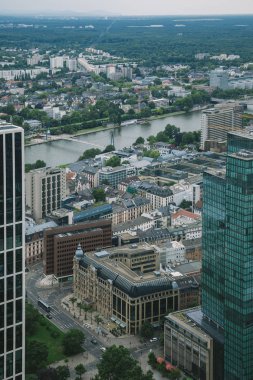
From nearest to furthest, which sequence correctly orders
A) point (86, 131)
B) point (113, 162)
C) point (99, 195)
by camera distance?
point (99, 195) < point (113, 162) < point (86, 131)

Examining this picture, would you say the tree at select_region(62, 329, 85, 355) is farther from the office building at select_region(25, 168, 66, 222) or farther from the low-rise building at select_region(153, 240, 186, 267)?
the office building at select_region(25, 168, 66, 222)

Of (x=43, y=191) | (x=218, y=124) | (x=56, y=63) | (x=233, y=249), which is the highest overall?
(x=56, y=63)

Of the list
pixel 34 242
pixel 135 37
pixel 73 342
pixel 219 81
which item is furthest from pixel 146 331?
pixel 135 37

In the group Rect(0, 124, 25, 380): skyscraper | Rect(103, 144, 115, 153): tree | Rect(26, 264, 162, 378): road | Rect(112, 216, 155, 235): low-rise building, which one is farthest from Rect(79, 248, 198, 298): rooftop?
Rect(103, 144, 115, 153): tree

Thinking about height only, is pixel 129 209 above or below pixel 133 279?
below

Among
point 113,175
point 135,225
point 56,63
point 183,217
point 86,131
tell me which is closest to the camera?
point 135,225

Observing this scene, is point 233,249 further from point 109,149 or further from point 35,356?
point 109,149

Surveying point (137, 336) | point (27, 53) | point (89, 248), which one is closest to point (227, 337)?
point (137, 336)

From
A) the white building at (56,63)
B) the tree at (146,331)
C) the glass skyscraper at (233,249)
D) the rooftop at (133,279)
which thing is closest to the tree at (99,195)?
the rooftop at (133,279)
